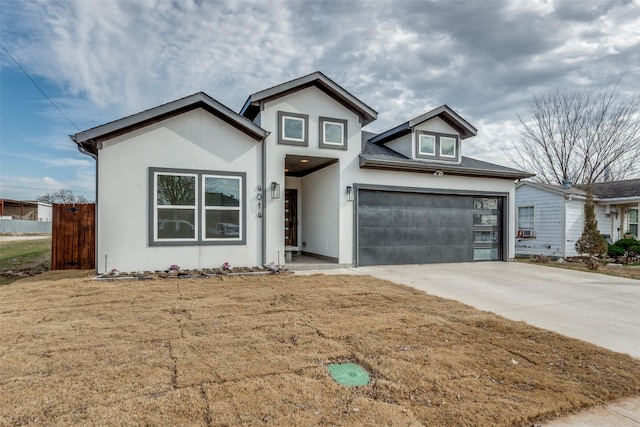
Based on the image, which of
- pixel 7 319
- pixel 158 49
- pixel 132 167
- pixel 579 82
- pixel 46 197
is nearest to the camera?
pixel 7 319

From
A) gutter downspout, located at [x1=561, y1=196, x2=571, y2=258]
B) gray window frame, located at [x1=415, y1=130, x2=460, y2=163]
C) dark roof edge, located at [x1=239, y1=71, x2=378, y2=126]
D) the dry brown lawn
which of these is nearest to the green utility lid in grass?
the dry brown lawn

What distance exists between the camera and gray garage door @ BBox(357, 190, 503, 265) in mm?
10195

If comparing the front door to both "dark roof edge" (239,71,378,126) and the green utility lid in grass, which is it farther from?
the green utility lid in grass

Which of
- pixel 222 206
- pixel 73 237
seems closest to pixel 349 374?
pixel 222 206

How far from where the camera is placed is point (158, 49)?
1136cm

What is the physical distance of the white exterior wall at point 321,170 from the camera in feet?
30.2

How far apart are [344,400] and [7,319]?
15.6ft

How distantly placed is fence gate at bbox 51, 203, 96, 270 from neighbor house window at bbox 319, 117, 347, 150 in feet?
20.8

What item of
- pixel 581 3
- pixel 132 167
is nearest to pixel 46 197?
pixel 132 167

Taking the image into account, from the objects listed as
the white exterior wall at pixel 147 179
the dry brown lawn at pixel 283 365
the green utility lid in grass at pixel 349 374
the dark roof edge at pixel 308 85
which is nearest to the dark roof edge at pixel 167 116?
the white exterior wall at pixel 147 179

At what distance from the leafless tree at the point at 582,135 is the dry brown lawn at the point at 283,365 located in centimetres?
2458

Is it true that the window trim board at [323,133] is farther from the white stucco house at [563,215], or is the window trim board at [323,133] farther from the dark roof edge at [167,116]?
the white stucco house at [563,215]

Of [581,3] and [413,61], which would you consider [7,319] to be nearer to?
[413,61]

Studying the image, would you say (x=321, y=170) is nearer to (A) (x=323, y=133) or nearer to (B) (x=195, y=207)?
(A) (x=323, y=133)
